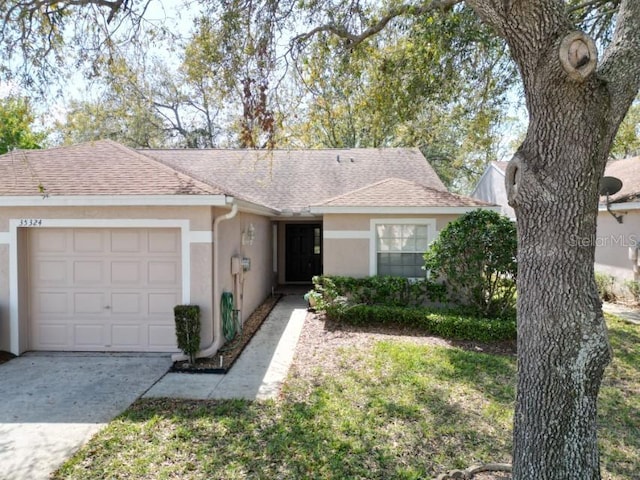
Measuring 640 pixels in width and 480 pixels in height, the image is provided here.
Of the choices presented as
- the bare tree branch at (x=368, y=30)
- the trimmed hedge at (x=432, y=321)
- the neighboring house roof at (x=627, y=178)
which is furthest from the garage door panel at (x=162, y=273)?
the neighboring house roof at (x=627, y=178)

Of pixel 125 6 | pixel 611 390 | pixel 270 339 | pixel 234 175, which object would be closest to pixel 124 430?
pixel 270 339

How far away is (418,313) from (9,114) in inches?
329

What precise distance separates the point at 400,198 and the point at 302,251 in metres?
6.31

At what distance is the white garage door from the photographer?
7367 mm

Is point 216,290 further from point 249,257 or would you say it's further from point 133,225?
point 249,257

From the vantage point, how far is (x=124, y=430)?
461cm

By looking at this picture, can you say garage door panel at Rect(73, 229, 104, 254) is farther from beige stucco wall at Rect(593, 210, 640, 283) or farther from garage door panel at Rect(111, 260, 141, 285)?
beige stucco wall at Rect(593, 210, 640, 283)

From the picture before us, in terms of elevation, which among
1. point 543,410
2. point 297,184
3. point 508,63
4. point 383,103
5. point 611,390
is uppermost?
point 508,63

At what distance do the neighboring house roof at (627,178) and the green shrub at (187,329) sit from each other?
12174 mm

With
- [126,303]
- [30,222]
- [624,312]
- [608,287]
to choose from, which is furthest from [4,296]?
[608,287]

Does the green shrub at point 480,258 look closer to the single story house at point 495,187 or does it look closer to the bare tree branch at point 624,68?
the bare tree branch at point 624,68

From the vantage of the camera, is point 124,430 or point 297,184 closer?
point 124,430

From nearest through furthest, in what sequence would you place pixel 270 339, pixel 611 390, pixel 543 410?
pixel 543 410, pixel 611 390, pixel 270 339

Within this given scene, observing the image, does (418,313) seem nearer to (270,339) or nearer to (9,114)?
(270,339)
